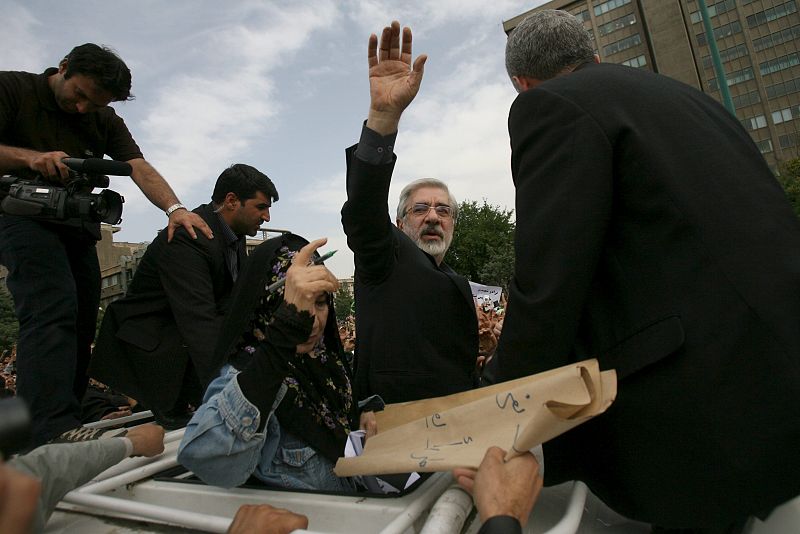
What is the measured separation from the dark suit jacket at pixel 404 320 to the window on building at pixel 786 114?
63.9m

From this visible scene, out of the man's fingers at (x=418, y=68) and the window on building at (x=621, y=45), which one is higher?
the window on building at (x=621, y=45)

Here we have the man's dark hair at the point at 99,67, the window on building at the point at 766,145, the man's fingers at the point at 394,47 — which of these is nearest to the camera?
the man's fingers at the point at 394,47

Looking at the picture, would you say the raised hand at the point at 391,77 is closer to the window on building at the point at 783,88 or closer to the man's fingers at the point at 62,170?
the man's fingers at the point at 62,170

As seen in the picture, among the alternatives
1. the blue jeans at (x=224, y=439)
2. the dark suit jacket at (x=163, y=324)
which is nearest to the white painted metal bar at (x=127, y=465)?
the blue jeans at (x=224, y=439)

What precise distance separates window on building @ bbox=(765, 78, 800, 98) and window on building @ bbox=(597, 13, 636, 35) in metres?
15.6

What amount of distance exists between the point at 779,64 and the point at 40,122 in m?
67.0

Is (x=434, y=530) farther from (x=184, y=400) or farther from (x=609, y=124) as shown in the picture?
(x=184, y=400)

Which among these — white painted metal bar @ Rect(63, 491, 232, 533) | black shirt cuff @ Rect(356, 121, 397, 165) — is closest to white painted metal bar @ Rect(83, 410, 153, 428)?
white painted metal bar @ Rect(63, 491, 232, 533)

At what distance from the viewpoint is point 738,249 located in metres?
1.20

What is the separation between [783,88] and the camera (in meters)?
53.3

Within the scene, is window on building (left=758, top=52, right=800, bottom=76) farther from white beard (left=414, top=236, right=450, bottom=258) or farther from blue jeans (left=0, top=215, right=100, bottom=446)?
blue jeans (left=0, top=215, right=100, bottom=446)

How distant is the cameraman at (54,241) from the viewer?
2.40 metres

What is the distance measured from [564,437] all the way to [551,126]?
0.79 metres

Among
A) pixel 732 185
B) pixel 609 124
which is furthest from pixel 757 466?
pixel 609 124
